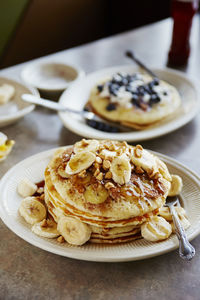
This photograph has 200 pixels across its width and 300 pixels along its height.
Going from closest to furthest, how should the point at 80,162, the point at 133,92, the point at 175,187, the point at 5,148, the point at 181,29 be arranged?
the point at 80,162 < the point at 175,187 < the point at 5,148 < the point at 133,92 < the point at 181,29

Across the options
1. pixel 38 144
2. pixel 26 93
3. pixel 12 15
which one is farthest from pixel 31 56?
pixel 38 144

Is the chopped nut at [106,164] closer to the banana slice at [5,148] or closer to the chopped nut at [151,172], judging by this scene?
the chopped nut at [151,172]

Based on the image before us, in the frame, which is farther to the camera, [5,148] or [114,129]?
[114,129]

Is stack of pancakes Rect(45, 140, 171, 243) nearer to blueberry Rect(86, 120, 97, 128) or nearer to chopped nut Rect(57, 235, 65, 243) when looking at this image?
chopped nut Rect(57, 235, 65, 243)

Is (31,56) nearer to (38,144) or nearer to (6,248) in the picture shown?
(38,144)

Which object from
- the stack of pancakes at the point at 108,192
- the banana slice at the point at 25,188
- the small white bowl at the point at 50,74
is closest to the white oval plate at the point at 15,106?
the small white bowl at the point at 50,74

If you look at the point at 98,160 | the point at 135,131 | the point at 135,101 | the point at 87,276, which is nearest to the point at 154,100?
the point at 135,101

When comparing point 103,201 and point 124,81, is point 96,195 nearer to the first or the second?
point 103,201
